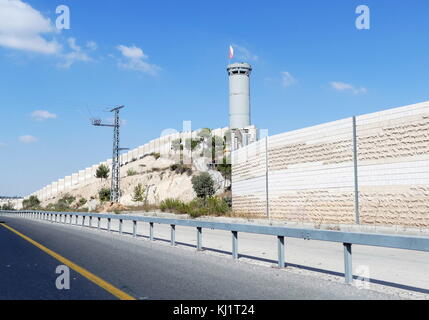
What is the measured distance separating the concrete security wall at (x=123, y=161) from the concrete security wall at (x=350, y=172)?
7366 centimetres

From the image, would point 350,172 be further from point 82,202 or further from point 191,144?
point 82,202

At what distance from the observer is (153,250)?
14.9m

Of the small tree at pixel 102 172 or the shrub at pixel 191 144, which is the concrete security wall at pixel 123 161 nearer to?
the shrub at pixel 191 144

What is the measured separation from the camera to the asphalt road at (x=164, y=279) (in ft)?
25.3

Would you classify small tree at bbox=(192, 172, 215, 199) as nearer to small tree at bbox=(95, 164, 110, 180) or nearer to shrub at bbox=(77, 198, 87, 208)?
shrub at bbox=(77, 198, 87, 208)

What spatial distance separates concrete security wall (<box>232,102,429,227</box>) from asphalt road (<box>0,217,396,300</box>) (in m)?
13.0

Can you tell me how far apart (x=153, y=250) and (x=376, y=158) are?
1409cm

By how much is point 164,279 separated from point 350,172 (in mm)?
19408

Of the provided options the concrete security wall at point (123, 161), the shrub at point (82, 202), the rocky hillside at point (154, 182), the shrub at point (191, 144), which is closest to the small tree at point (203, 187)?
the rocky hillside at point (154, 182)

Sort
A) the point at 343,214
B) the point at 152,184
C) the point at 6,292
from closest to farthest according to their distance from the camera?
1. the point at 6,292
2. the point at 343,214
3. the point at 152,184

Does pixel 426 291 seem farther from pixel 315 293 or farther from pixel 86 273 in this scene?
pixel 86 273

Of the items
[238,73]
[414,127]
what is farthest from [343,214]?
[238,73]

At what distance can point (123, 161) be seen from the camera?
123312 mm

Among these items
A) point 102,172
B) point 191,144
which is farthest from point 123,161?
point 191,144
